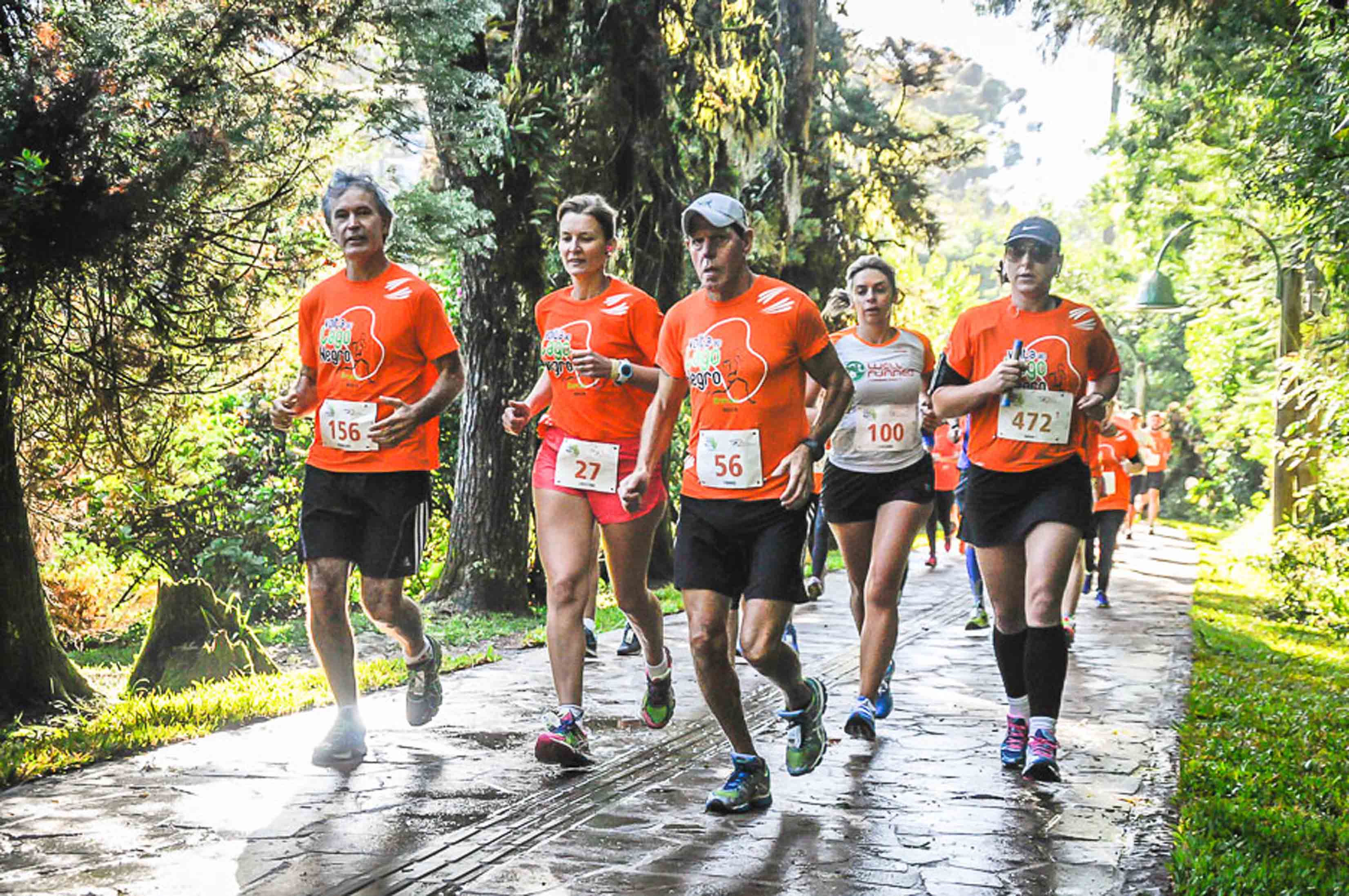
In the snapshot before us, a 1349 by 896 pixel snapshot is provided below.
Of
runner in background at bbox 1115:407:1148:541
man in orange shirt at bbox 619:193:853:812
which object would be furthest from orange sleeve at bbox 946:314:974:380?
runner in background at bbox 1115:407:1148:541

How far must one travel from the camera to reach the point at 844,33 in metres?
20.4

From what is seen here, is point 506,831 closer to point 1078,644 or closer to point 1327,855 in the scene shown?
point 1327,855

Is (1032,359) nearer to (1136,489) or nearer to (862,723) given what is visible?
(862,723)

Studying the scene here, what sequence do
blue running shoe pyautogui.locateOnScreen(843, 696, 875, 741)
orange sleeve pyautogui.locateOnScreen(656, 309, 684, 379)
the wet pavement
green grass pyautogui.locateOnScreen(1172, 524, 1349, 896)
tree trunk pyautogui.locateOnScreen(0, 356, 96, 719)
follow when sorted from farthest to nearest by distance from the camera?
tree trunk pyautogui.locateOnScreen(0, 356, 96, 719)
blue running shoe pyautogui.locateOnScreen(843, 696, 875, 741)
orange sleeve pyautogui.locateOnScreen(656, 309, 684, 379)
green grass pyautogui.locateOnScreen(1172, 524, 1349, 896)
the wet pavement

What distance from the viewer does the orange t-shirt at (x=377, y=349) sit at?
21.9 feet

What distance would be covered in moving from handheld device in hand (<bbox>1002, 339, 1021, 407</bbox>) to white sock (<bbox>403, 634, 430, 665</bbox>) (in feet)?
8.88

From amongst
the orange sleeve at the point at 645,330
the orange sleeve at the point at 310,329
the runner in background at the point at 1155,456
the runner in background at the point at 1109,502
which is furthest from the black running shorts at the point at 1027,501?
the runner in background at the point at 1155,456

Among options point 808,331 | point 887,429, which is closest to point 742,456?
point 808,331

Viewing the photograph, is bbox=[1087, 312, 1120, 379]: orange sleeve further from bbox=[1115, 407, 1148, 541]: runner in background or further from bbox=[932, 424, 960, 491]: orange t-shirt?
bbox=[1115, 407, 1148, 541]: runner in background

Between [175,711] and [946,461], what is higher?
[946,461]

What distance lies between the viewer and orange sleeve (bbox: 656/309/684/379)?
6.13 meters

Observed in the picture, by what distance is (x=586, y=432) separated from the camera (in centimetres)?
692

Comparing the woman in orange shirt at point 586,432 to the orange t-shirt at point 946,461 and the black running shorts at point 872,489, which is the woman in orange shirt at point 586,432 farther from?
the orange t-shirt at point 946,461

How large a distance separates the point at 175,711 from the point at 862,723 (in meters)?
3.25
